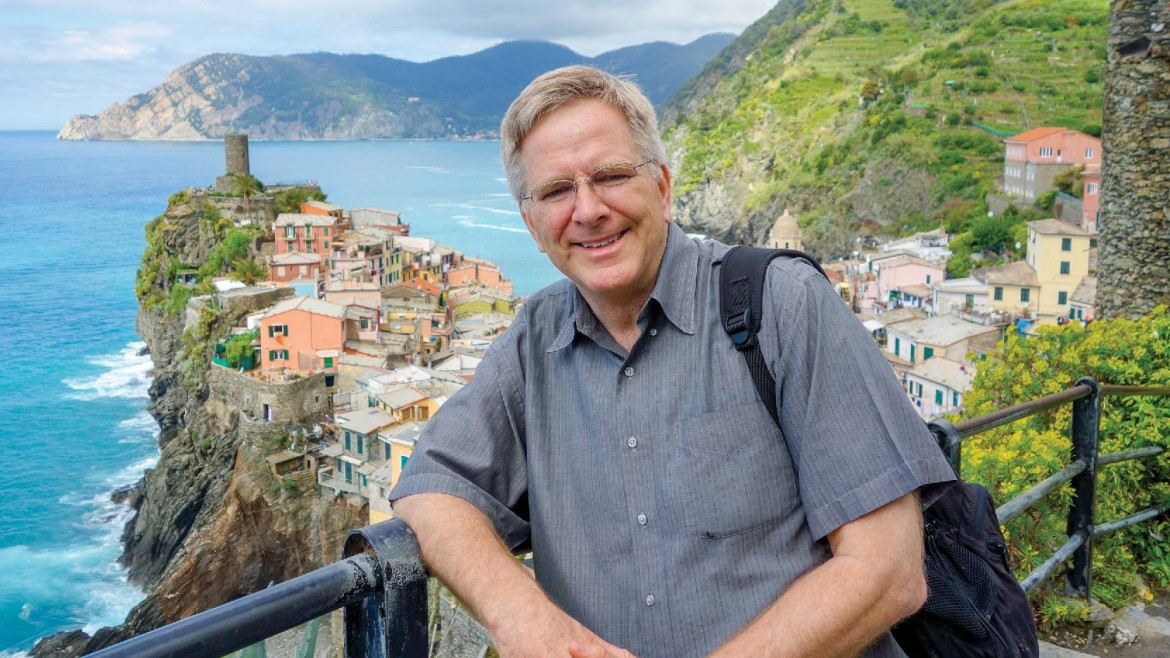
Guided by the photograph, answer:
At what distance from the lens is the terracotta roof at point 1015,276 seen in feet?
104

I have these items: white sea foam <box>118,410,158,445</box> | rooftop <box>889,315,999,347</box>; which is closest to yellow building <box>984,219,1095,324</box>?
rooftop <box>889,315,999,347</box>

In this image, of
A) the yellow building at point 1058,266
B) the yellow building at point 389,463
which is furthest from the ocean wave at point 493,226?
the yellow building at point 389,463

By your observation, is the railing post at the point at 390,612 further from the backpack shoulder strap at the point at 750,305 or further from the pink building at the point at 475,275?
the pink building at the point at 475,275

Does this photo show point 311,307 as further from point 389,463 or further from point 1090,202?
point 1090,202

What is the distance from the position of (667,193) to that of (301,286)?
30340mm

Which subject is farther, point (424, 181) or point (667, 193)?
point (424, 181)

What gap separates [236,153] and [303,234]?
13952 millimetres

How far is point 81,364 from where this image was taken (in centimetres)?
4175

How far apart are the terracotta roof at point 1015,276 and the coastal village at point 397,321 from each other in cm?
5

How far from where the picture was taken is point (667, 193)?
6.62ft

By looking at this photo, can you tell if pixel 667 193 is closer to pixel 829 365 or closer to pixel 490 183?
pixel 829 365

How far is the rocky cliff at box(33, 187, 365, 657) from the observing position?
1977cm

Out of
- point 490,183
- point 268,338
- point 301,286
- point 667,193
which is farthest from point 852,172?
point 490,183

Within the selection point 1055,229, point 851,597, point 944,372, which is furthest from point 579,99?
point 1055,229
